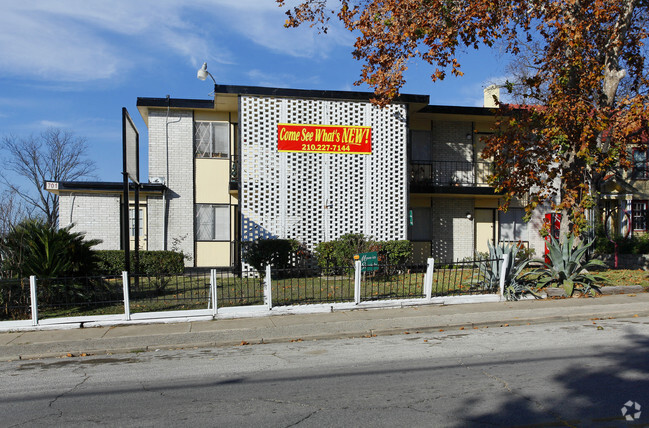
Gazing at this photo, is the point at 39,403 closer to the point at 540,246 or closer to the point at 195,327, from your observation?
the point at 195,327

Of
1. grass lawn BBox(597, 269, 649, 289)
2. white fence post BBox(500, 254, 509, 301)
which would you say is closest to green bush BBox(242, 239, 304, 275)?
white fence post BBox(500, 254, 509, 301)

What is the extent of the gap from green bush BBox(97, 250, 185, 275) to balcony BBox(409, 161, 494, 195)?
32.0 ft

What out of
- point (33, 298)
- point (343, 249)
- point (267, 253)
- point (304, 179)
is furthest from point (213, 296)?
point (304, 179)

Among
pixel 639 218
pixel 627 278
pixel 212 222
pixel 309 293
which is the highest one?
pixel 639 218

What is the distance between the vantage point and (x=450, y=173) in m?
22.1

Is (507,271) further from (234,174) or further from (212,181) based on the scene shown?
(212,181)

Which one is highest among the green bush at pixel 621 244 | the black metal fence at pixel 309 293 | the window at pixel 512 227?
the window at pixel 512 227

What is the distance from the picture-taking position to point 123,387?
263 inches

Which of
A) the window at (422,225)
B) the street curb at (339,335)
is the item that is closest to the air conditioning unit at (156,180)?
the window at (422,225)

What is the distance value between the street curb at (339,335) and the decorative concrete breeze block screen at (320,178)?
8096 millimetres

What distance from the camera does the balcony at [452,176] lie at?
21281 mm

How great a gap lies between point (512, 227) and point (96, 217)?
17.0m

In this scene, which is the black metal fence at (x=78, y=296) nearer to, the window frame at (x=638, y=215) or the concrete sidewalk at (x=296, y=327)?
the concrete sidewalk at (x=296, y=327)

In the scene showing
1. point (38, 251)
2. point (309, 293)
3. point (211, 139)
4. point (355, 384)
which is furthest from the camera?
point (211, 139)
